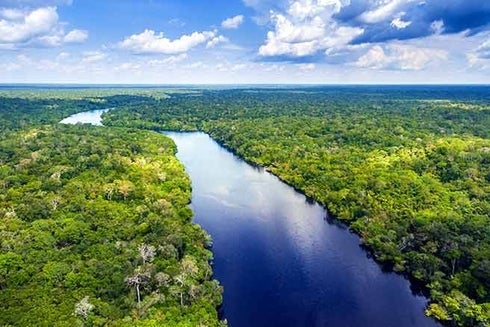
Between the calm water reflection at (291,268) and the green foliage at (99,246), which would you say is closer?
the green foliage at (99,246)

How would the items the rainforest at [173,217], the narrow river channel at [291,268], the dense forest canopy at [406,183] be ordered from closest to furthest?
the rainforest at [173,217], the narrow river channel at [291,268], the dense forest canopy at [406,183]

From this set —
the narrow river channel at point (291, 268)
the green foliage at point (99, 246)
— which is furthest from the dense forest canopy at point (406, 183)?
the green foliage at point (99, 246)

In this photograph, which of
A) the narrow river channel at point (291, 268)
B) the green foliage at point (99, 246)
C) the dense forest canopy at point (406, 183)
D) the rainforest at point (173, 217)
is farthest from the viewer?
the dense forest canopy at point (406, 183)

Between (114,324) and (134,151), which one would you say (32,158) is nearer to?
(134,151)

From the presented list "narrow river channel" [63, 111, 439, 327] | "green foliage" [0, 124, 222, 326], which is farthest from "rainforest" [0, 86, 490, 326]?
"narrow river channel" [63, 111, 439, 327]

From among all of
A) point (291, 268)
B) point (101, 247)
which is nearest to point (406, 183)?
point (291, 268)

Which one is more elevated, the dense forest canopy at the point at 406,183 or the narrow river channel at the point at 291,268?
the dense forest canopy at the point at 406,183

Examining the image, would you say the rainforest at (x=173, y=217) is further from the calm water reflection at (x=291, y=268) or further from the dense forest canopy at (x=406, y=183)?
the calm water reflection at (x=291, y=268)
